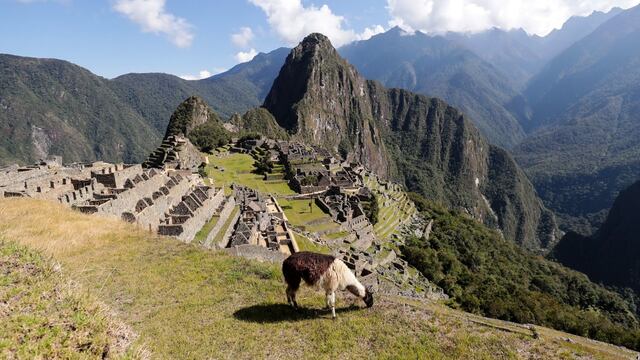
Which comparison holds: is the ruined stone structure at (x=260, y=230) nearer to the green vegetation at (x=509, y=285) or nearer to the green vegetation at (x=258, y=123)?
the green vegetation at (x=509, y=285)

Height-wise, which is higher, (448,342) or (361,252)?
(448,342)

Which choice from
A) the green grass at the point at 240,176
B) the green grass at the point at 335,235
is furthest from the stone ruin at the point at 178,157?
the green grass at the point at 335,235

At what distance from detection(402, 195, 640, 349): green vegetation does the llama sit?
110ft

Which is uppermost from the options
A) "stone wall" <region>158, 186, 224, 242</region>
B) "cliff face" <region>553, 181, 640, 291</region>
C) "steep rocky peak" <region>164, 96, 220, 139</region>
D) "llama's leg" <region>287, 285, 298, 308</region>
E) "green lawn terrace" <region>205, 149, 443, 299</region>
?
"steep rocky peak" <region>164, 96, 220, 139</region>

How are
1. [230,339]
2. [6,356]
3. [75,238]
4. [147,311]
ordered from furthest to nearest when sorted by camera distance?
[75,238], [147,311], [230,339], [6,356]

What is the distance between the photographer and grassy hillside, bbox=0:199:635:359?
28.3 feet

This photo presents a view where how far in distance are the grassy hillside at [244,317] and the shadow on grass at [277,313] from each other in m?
0.03

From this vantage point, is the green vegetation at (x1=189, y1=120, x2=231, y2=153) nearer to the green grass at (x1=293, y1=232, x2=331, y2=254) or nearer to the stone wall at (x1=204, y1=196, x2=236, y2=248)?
the stone wall at (x1=204, y1=196, x2=236, y2=248)

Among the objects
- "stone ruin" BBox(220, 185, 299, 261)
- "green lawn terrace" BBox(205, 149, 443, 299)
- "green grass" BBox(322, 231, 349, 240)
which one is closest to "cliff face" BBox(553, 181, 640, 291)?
"green lawn terrace" BBox(205, 149, 443, 299)

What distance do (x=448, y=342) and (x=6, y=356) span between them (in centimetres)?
851

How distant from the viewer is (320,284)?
9.84 m

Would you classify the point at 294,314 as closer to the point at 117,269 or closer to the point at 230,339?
the point at 230,339

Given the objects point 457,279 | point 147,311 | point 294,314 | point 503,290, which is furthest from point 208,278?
point 503,290

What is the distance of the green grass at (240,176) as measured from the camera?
5572 cm
